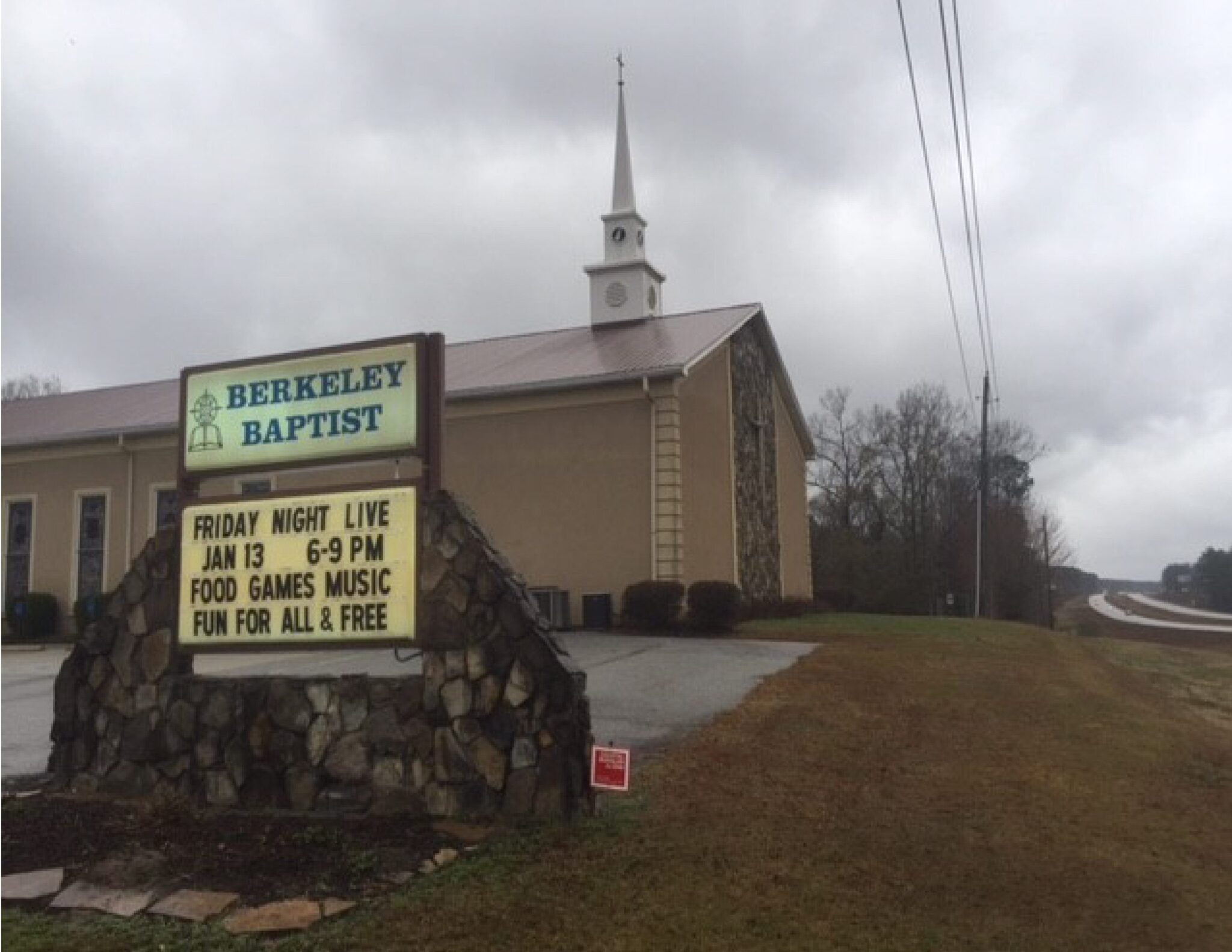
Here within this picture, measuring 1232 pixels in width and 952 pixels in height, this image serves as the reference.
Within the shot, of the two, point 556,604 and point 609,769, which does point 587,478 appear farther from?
point 609,769

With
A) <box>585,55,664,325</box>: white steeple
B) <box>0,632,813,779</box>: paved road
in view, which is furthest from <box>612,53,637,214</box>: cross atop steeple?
<box>0,632,813,779</box>: paved road

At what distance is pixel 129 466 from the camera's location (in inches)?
896

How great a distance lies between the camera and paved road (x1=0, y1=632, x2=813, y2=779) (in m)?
9.23

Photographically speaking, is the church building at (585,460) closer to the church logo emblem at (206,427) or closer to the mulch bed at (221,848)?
the church logo emblem at (206,427)

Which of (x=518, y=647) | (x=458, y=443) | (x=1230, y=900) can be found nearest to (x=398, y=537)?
(x=518, y=647)

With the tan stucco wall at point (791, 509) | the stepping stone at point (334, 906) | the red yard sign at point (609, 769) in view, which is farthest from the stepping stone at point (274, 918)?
the tan stucco wall at point (791, 509)

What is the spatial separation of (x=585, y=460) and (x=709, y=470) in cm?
256

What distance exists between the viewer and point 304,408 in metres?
7.47

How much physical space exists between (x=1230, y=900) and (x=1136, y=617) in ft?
193

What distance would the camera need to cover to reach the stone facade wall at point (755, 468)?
21.8m

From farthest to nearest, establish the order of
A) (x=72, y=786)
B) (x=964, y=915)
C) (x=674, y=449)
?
(x=674, y=449)
(x=72, y=786)
(x=964, y=915)

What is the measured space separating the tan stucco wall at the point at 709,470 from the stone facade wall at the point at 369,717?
11.5m

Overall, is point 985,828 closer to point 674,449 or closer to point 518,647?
point 518,647

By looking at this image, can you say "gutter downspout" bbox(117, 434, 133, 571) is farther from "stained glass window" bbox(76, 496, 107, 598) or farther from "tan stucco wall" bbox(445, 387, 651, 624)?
"tan stucco wall" bbox(445, 387, 651, 624)
